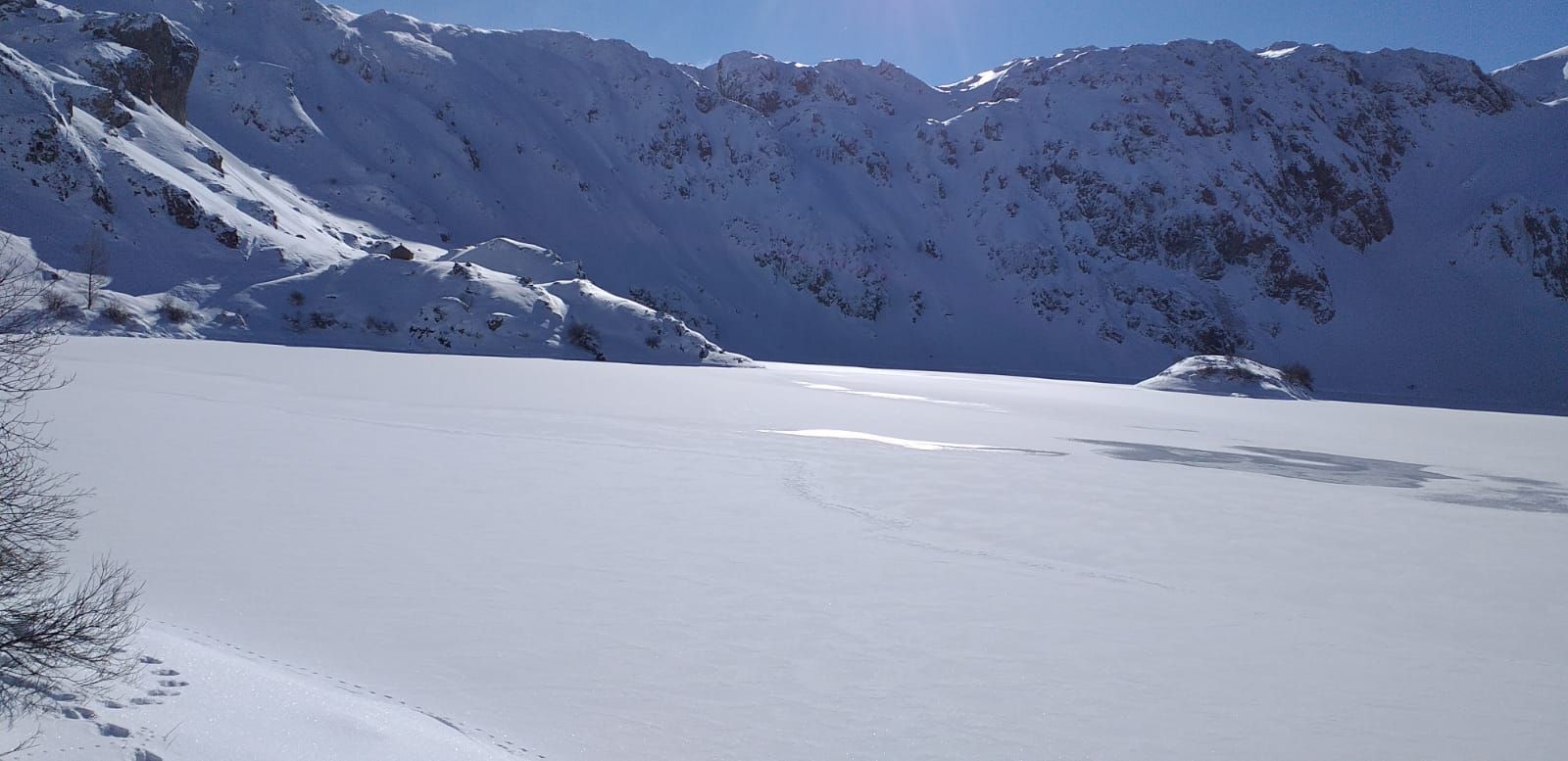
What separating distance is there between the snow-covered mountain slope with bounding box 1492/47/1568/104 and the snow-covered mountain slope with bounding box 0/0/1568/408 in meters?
43.7

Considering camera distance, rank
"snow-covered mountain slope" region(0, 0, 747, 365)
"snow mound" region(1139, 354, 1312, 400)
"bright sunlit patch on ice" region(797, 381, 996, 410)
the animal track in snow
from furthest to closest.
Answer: "snow mound" region(1139, 354, 1312, 400) → "snow-covered mountain slope" region(0, 0, 747, 365) → "bright sunlit patch on ice" region(797, 381, 996, 410) → the animal track in snow

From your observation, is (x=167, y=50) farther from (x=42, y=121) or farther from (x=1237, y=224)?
(x=1237, y=224)

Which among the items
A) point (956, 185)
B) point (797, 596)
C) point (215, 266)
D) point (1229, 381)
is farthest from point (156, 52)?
point (956, 185)

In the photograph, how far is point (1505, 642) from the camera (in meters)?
7.56

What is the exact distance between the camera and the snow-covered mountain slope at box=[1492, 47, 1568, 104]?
591 feet

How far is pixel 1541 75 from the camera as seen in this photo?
18488 cm

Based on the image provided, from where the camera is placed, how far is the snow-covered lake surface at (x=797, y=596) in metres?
5.25

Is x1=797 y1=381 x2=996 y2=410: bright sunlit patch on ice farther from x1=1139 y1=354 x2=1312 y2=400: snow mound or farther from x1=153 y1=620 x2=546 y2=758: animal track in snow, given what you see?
x1=1139 y1=354 x2=1312 y2=400: snow mound

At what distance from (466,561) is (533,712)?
347 centimetres

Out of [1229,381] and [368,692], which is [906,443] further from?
[1229,381]

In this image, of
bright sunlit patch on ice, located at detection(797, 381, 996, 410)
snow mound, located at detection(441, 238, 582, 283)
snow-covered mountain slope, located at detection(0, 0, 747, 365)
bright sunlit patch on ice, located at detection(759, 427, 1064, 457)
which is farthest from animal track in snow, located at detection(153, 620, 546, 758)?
snow mound, located at detection(441, 238, 582, 283)

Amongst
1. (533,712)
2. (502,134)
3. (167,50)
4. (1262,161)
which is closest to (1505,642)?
(533,712)

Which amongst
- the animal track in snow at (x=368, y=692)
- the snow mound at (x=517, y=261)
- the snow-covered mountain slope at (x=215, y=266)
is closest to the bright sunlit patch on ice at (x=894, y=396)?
the snow-covered mountain slope at (x=215, y=266)

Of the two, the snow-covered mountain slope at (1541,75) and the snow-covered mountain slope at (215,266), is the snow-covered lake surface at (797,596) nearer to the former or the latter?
the snow-covered mountain slope at (215,266)
